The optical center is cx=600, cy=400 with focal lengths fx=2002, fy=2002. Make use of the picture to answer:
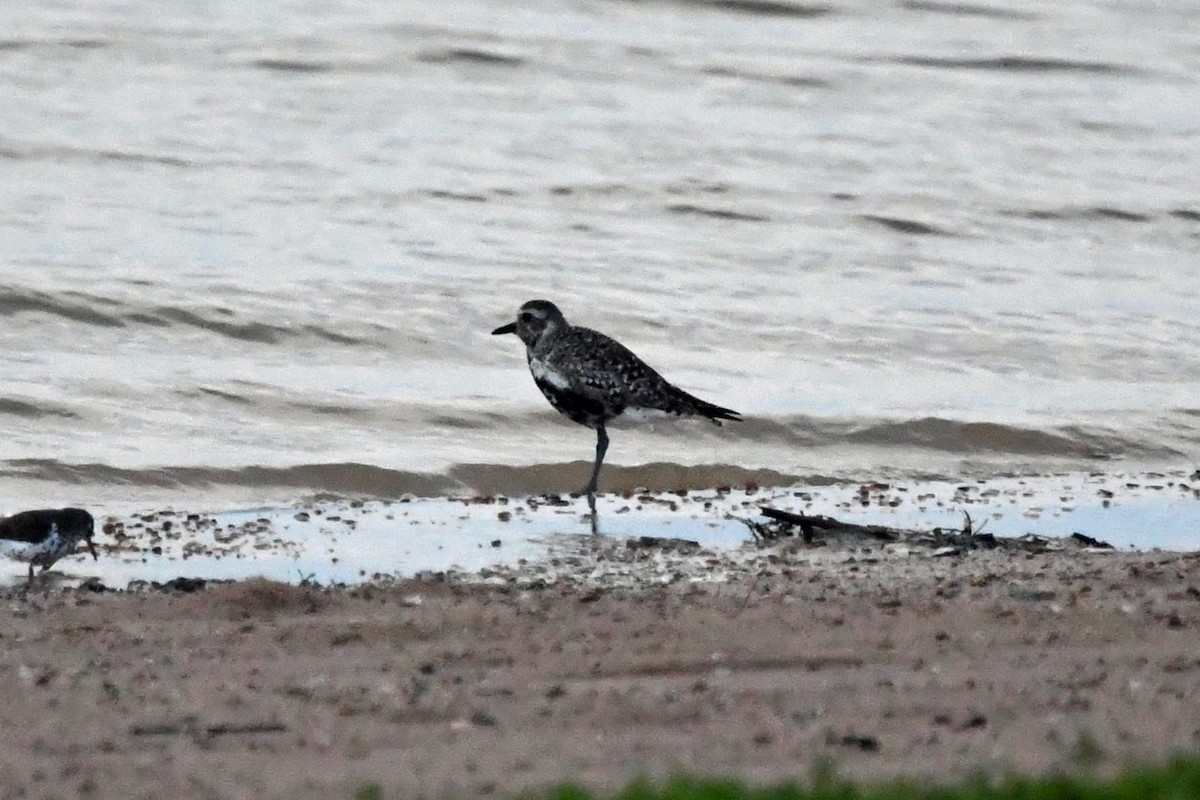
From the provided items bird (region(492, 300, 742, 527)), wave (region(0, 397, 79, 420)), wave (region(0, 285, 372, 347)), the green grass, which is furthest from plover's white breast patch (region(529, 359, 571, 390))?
the green grass

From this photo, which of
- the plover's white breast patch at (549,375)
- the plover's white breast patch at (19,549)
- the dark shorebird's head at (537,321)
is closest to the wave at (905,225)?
the dark shorebird's head at (537,321)

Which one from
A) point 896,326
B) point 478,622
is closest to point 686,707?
point 478,622

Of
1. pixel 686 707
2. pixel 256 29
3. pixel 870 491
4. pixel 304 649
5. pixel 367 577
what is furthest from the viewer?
pixel 256 29

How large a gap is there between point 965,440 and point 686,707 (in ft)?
25.4

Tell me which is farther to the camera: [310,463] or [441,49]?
[441,49]

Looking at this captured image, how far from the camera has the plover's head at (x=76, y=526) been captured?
28.6 ft

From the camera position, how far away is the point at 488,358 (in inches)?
600

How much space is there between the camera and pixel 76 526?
8.80 metres

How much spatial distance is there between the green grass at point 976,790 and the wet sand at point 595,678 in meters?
0.42

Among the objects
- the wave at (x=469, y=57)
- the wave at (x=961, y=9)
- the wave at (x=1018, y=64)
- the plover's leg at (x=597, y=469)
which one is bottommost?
the plover's leg at (x=597, y=469)

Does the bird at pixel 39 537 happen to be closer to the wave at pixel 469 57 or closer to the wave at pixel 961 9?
the wave at pixel 469 57

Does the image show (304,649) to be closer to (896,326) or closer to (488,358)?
(488,358)

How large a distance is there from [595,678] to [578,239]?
12.6 metres

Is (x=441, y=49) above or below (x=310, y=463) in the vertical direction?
above
